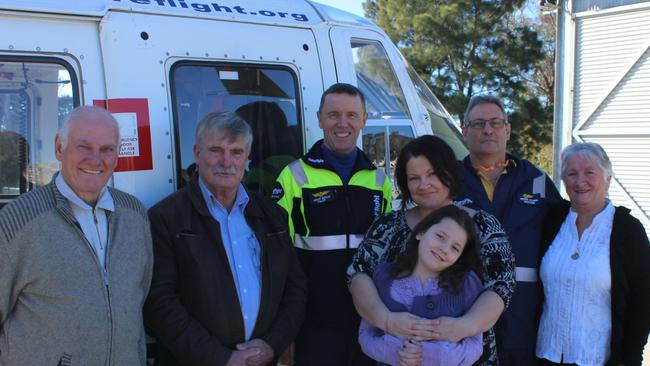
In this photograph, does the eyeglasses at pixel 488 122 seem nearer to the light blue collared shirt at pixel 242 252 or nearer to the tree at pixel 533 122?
the light blue collared shirt at pixel 242 252

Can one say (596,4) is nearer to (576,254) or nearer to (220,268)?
(576,254)

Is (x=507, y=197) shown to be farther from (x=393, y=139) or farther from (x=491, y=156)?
(x=393, y=139)

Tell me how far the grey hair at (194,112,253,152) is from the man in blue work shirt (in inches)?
42.2

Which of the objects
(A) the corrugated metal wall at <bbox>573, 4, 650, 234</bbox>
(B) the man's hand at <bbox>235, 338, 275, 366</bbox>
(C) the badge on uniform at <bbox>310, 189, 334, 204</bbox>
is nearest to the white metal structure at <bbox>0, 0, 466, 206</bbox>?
(C) the badge on uniform at <bbox>310, 189, 334, 204</bbox>

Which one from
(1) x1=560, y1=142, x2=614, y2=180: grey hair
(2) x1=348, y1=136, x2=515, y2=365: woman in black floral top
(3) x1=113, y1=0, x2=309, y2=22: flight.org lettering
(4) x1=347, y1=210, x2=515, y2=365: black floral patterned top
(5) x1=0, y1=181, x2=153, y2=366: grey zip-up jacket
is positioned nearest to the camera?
(5) x1=0, y1=181, x2=153, y2=366: grey zip-up jacket

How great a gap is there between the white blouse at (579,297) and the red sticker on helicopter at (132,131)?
83.0 inches

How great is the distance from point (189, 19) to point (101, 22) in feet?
1.58

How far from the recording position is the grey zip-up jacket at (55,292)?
2.11m

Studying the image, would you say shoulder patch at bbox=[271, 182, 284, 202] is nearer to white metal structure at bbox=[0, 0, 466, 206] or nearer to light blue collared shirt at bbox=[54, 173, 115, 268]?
white metal structure at bbox=[0, 0, 466, 206]

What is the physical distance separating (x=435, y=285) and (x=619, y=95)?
9.97 metres

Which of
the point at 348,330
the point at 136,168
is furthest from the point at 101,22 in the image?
the point at 348,330

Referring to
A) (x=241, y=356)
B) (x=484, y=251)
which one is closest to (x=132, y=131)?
(x=241, y=356)

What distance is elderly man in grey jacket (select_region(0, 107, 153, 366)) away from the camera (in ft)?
6.96

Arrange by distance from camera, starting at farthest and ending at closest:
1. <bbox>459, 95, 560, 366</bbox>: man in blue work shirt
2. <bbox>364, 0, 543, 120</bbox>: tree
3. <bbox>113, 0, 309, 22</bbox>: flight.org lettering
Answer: <bbox>364, 0, 543, 120</bbox>: tree
<bbox>113, 0, 309, 22</bbox>: flight.org lettering
<bbox>459, 95, 560, 366</bbox>: man in blue work shirt
